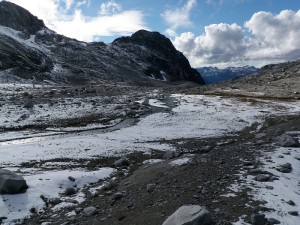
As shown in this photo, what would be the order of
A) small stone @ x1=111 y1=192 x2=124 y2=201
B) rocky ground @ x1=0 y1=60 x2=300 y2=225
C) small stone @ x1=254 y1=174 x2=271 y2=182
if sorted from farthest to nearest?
small stone @ x1=111 y1=192 x2=124 y2=201 < small stone @ x1=254 y1=174 x2=271 y2=182 < rocky ground @ x1=0 y1=60 x2=300 y2=225

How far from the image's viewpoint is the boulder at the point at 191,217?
47.5 ft

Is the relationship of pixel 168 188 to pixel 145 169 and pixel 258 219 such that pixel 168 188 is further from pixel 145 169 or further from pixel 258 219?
pixel 145 169

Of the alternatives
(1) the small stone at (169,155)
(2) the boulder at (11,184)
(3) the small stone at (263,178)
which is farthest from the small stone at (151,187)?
(1) the small stone at (169,155)

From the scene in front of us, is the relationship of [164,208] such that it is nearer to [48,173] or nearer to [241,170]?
[241,170]

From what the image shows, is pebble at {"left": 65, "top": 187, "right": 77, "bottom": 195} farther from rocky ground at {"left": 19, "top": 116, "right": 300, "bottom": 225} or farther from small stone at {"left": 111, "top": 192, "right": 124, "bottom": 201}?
small stone at {"left": 111, "top": 192, "right": 124, "bottom": 201}

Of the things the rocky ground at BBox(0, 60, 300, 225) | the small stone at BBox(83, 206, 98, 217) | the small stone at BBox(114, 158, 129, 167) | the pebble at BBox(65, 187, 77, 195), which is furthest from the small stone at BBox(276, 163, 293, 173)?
the pebble at BBox(65, 187, 77, 195)

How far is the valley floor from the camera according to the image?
58.6ft

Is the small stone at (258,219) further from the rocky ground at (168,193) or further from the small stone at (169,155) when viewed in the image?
the small stone at (169,155)

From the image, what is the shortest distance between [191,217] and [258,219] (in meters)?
2.97

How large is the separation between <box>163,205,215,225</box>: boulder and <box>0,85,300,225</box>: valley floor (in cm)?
99

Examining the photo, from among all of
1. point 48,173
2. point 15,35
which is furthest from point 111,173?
point 15,35

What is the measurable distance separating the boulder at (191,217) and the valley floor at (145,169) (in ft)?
3.23

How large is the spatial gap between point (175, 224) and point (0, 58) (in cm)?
13373

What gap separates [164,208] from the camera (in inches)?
694
